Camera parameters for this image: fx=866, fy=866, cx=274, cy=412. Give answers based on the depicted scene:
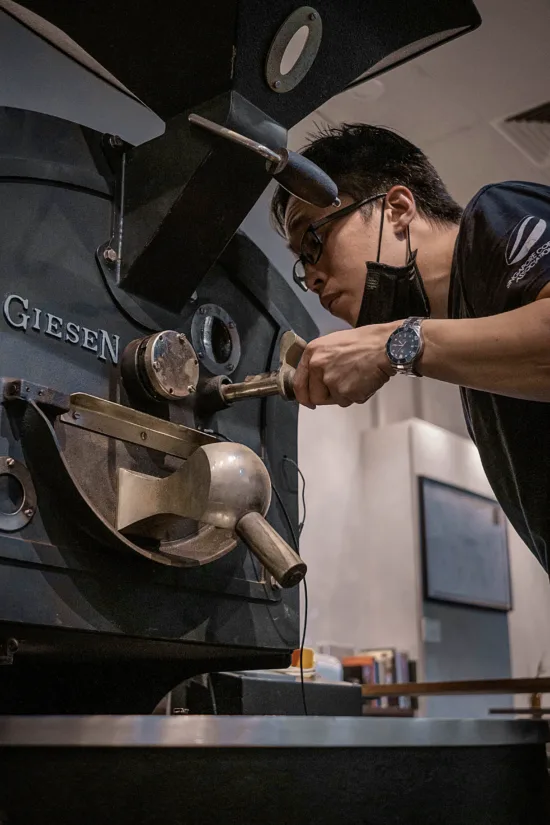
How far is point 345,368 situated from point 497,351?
0.17 m

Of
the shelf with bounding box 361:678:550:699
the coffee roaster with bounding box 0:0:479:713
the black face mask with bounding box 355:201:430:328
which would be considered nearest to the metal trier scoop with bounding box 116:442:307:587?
the coffee roaster with bounding box 0:0:479:713

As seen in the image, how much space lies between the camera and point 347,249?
1.18 m

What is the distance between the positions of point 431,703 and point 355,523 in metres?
0.82

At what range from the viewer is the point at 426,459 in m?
3.97

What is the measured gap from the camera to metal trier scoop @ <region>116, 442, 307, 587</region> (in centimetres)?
74

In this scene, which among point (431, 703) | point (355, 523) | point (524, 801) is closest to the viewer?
point (524, 801)

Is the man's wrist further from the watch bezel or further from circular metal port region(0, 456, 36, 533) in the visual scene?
circular metal port region(0, 456, 36, 533)

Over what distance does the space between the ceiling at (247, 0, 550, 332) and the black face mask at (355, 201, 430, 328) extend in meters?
1.15

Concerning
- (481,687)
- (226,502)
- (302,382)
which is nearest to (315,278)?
(302,382)

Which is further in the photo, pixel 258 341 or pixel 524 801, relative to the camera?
pixel 258 341

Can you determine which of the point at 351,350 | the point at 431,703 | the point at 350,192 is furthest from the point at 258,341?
the point at 431,703

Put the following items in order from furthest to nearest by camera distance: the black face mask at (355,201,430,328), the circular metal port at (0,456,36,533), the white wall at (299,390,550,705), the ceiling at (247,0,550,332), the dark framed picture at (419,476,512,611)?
the dark framed picture at (419,476,512,611)
the white wall at (299,390,550,705)
the ceiling at (247,0,550,332)
the black face mask at (355,201,430,328)
the circular metal port at (0,456,36,533)

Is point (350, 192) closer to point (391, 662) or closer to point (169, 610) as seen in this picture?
point (169, 610)

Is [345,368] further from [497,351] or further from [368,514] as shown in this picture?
[368,514]
